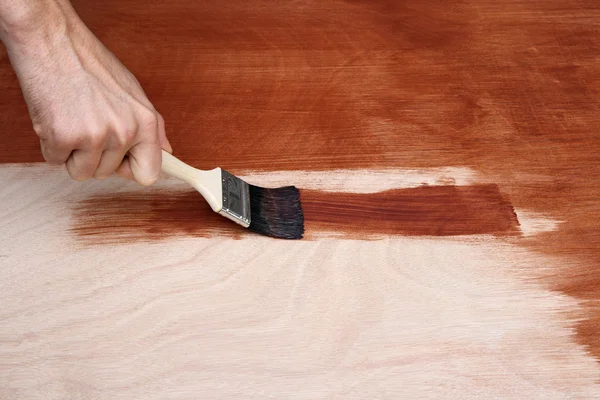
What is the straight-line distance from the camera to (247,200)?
1282 millimetres

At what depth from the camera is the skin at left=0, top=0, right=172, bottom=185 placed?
1.03 meters

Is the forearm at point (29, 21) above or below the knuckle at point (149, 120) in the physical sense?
above

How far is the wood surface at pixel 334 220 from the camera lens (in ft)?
3.51

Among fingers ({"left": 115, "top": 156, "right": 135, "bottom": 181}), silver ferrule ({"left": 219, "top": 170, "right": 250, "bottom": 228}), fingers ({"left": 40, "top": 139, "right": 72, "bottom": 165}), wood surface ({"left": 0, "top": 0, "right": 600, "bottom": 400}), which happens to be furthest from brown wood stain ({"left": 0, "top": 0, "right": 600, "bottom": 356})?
fingers ({"left": 40, "top": 139, "right": 72, "bottom": 165})

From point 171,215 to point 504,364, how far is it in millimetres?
645

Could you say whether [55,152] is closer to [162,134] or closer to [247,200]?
[162,134]

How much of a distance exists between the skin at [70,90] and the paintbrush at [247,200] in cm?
14

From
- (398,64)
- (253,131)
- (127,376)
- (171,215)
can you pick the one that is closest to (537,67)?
(398,64)

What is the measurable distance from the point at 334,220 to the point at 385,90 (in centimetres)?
39

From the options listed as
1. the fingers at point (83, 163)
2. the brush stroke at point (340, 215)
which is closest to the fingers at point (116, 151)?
the fingers at point (83, 163)

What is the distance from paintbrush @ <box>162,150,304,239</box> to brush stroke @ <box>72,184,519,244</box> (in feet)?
0.09

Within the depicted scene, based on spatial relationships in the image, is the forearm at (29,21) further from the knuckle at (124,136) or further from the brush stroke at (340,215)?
the brush stroke at (340,215)

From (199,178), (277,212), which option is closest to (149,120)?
(199,178)

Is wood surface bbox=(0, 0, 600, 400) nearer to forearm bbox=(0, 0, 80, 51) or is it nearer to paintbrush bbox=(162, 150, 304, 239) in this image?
paintbrush bbox=(162, 150, 304, 239)
